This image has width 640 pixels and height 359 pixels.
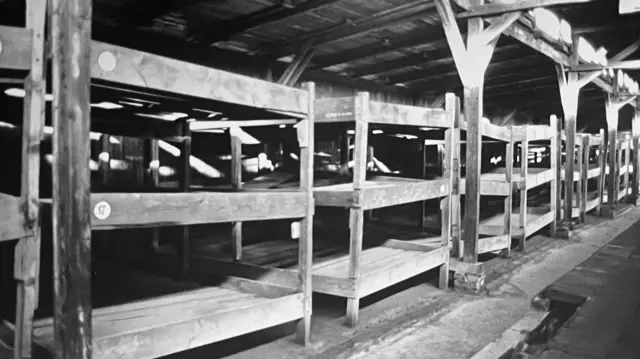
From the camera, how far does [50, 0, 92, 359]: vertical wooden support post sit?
93.6 inches

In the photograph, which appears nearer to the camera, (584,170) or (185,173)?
(185,173)

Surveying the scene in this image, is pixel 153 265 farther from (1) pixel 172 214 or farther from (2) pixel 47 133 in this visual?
(1) pixel 172 214

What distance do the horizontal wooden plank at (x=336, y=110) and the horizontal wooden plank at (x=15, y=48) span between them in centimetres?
257

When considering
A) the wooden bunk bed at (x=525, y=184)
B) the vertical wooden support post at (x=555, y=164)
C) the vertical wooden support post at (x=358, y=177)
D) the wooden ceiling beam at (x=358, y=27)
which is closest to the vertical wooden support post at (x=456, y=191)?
the wooden ceiling beam at (x=358, y=27)

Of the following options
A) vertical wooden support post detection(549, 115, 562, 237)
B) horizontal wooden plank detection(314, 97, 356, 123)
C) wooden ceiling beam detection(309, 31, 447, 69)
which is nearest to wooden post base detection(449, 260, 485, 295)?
horizontal wooden plank detection(314, 97, 356, 123)

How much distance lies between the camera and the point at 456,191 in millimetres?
6297

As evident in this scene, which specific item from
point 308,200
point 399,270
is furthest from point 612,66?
point 308,200

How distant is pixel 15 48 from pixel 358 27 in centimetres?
504

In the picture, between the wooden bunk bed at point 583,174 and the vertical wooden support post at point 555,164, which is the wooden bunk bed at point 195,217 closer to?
the vertical wooden support post at point 555,164

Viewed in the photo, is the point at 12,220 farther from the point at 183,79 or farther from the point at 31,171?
the point at 183,79

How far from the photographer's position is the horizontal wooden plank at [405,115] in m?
4.55

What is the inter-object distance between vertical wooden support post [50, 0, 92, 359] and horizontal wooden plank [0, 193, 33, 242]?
149 millimetres

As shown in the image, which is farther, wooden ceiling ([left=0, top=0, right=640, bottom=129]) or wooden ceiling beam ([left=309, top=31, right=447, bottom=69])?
wooden ceiling beam ([left=309, top=31, right=447, bottom=69])

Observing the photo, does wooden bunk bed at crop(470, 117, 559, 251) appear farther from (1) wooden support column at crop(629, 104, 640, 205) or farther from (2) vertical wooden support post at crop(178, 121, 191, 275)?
(1) wooden support column at crop(629, 104, 640, 205)
